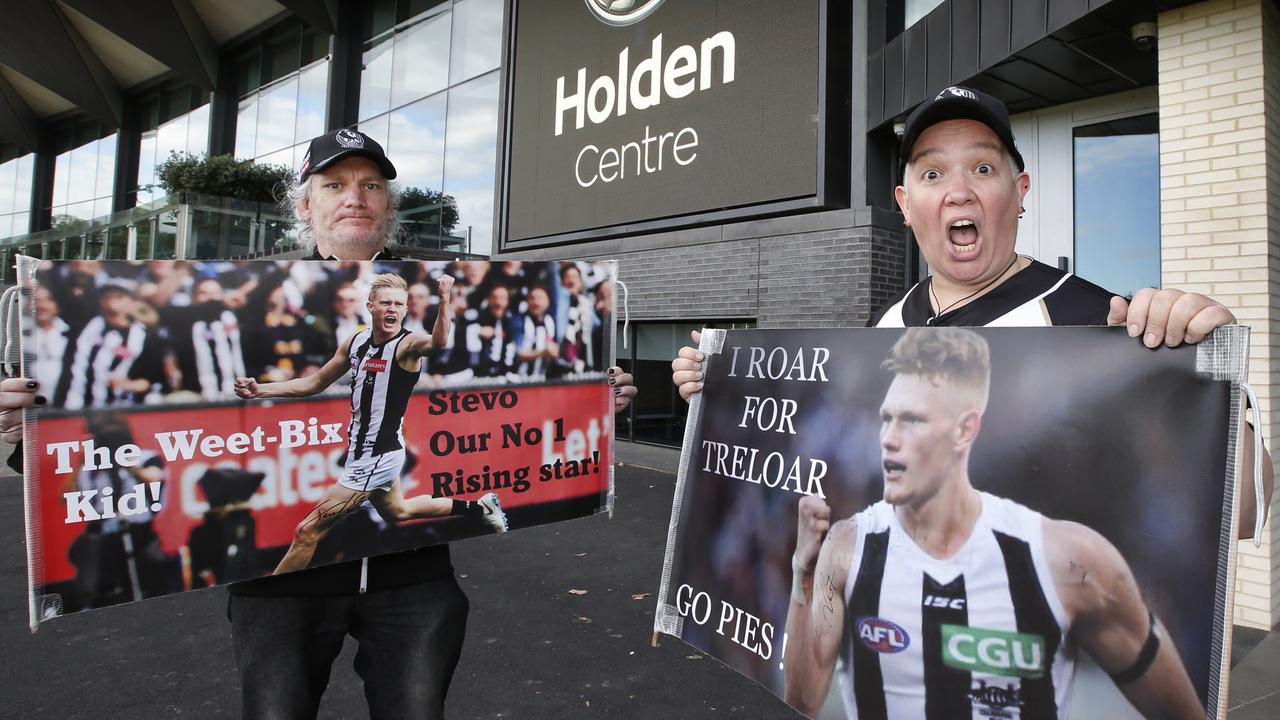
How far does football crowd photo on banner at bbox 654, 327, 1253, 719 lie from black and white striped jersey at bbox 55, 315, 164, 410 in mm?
1512

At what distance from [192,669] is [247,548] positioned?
262 cm

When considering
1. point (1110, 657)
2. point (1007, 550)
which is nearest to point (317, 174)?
point (1007, 550)

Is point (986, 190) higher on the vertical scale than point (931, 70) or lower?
lower

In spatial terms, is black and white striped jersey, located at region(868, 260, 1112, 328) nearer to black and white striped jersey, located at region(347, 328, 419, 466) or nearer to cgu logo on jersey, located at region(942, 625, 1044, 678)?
cgu logo on jersey, located at region(942, 625, 1044, 678)

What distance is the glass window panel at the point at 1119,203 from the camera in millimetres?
5082

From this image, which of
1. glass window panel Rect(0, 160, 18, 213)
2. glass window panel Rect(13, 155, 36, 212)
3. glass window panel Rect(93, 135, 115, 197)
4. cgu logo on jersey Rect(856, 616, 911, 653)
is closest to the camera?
cgu logo on jersey Rect(856, 616, 911, 653)

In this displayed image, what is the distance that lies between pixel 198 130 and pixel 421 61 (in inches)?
476

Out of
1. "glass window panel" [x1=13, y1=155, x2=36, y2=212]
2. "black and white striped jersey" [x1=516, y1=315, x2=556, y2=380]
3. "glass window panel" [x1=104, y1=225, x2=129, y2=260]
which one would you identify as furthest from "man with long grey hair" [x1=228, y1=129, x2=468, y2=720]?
"glass window panel" [x1=13, y1=155, x2=36, y2=212]

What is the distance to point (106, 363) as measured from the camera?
66.8 inches

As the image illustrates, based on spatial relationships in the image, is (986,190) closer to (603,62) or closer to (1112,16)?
(1112,16)

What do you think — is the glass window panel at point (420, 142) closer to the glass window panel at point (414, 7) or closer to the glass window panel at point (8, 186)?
the glass window panel at point (414, 7)

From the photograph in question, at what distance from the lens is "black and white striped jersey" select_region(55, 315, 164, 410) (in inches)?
65.5

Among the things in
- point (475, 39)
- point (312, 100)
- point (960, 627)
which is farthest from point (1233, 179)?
point (312, 100)

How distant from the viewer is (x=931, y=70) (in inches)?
228
